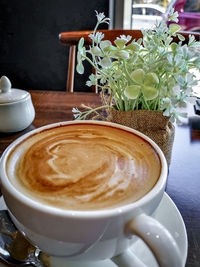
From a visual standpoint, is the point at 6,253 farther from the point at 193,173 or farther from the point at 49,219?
the point at 193,173

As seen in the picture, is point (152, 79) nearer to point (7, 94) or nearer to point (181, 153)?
point (181, 153)

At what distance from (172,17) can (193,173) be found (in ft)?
1.16

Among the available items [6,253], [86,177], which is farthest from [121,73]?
[6,253]

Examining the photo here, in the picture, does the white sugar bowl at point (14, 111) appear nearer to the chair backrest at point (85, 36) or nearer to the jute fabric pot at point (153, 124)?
the jute fabric pot at point (153, 124)

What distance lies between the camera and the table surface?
0.47m

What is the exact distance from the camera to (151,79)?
50 cm

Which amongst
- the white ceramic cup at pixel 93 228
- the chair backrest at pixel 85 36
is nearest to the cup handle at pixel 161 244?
the white ceramic cup at pixel 93 228

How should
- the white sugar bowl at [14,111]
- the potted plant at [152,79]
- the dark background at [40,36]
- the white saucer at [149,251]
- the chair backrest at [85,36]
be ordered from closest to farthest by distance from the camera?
the white saucer at [149,251]
the potted plant at [152,79]
the white sugar bowl at [14,111]
the chair backrest at [85,36]
the dark background at [40,36]

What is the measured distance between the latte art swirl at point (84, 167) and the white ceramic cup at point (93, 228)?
22mm

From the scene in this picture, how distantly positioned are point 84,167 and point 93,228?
0.12 m

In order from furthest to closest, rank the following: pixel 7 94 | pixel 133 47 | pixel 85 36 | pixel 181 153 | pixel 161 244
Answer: pixel 85 36 → pixel 7 94 → pixel 181 153 → pixel 133 47 → pixel 161 244

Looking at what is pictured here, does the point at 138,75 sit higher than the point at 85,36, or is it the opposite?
the point at 85,36

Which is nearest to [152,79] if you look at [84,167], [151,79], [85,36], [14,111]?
[151,79]

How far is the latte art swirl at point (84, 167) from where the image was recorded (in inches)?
14.2
